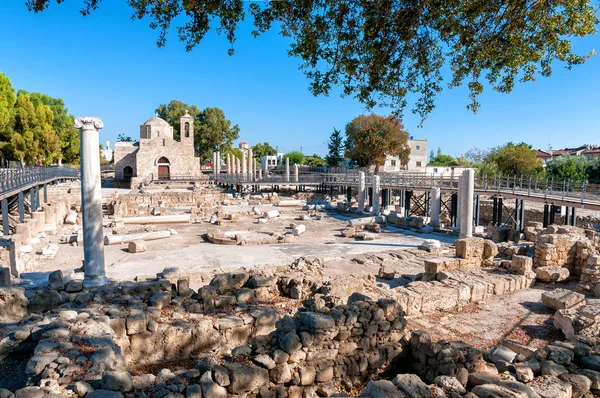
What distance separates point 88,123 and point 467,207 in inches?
622

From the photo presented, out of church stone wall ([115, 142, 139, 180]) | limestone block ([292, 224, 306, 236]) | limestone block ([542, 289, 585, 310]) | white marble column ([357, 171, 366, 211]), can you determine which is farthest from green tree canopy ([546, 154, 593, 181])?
church stone wall ([115, 142, 139, 180])

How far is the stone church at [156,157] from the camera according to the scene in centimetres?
4819

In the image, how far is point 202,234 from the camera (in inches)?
755

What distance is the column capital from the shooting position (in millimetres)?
8641

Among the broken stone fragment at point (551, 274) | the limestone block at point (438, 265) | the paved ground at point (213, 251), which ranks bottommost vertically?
the paved ground at point (213, 251)

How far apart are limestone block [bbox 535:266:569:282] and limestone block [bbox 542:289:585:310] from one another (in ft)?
6.93

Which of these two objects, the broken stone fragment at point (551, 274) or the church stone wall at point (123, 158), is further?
the church stone wall at point (123, 158)

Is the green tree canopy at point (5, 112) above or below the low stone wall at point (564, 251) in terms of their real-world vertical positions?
above

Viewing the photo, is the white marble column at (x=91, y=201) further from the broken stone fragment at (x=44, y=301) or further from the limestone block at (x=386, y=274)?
the limestone block at (x=386, y=274)

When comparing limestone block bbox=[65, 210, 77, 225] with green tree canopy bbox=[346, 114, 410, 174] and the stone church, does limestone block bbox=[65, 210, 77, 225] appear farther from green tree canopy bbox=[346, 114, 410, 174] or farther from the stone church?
green tree canopy bbox=[346, 114, 410, 174]

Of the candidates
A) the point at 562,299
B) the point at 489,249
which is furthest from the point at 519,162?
the point at 562,299

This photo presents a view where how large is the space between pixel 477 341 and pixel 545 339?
1.37 m

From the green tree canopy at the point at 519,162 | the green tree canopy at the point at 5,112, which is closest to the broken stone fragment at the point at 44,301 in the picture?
the green tree canopy at the point at 5,112

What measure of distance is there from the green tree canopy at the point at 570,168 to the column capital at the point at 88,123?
152 feet
